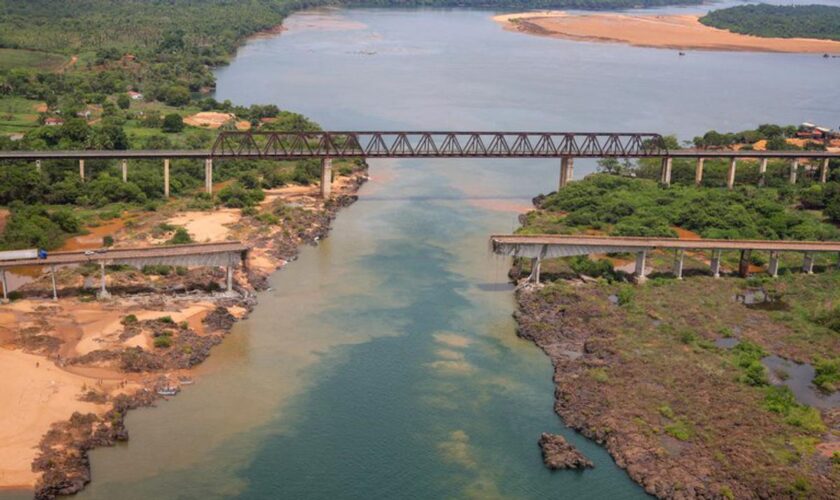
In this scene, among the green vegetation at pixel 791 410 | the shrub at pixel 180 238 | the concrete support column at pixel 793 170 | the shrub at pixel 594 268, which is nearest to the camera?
the green vegetation at pixel 791 410

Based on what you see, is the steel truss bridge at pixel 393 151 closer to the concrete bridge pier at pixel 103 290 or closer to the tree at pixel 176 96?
the concrete bridge pier at pixel 103 290

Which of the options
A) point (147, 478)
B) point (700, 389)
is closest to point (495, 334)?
point (700, 389)

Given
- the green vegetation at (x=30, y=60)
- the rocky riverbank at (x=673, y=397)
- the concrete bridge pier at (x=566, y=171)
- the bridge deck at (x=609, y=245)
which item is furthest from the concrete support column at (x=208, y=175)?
the green vegetation at (x=30, y=60)

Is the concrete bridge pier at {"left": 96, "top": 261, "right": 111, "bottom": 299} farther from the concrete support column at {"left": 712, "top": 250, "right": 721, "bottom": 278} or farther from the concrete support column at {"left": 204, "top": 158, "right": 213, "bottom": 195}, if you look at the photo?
the concrete support column at {"left": 712, "top": 250, "right": 721, "bottom": 278}

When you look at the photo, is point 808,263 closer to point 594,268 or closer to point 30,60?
point 594,268

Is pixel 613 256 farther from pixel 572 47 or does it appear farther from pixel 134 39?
pixel 572 47

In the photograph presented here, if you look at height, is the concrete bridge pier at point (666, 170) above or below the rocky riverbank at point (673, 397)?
above
